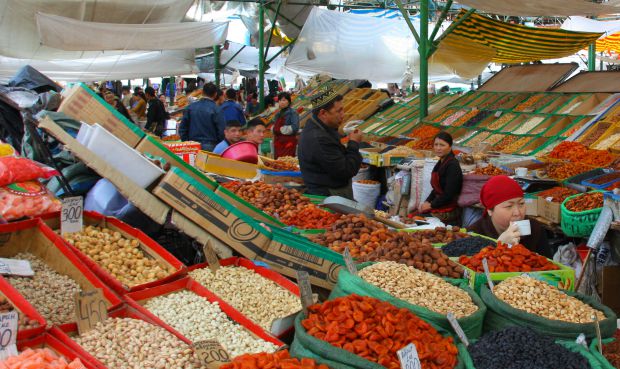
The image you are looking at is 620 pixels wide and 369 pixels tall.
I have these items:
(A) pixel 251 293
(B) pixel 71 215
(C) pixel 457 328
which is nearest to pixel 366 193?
(A) pixel 251 293

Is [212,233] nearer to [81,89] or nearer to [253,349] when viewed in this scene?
[253,349]

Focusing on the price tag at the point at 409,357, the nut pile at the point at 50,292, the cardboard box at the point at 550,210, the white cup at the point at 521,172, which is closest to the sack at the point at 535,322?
the price tag at the point at 409,357

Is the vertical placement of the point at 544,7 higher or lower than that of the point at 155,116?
higher

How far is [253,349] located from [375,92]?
1085 centimetres

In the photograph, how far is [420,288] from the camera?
248 centimetres

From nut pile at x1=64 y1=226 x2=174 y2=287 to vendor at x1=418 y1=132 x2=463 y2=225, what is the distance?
3501 millimetres

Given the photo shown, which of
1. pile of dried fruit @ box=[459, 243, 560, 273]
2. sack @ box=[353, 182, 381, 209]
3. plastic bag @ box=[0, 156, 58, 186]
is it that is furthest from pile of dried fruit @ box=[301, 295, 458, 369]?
sack @ box=[353, 182, 381, 209]

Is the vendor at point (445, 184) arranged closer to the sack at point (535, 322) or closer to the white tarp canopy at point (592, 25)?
the sack at point (535, 322)

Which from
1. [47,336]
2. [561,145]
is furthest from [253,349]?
[561,145]

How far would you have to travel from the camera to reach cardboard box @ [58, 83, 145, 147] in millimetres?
3266

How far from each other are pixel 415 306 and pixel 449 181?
3.61m

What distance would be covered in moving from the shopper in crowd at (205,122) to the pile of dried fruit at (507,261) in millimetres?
5761

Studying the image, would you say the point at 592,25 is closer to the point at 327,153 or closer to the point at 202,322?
the point at 327,153

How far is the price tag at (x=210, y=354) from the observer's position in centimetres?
198
